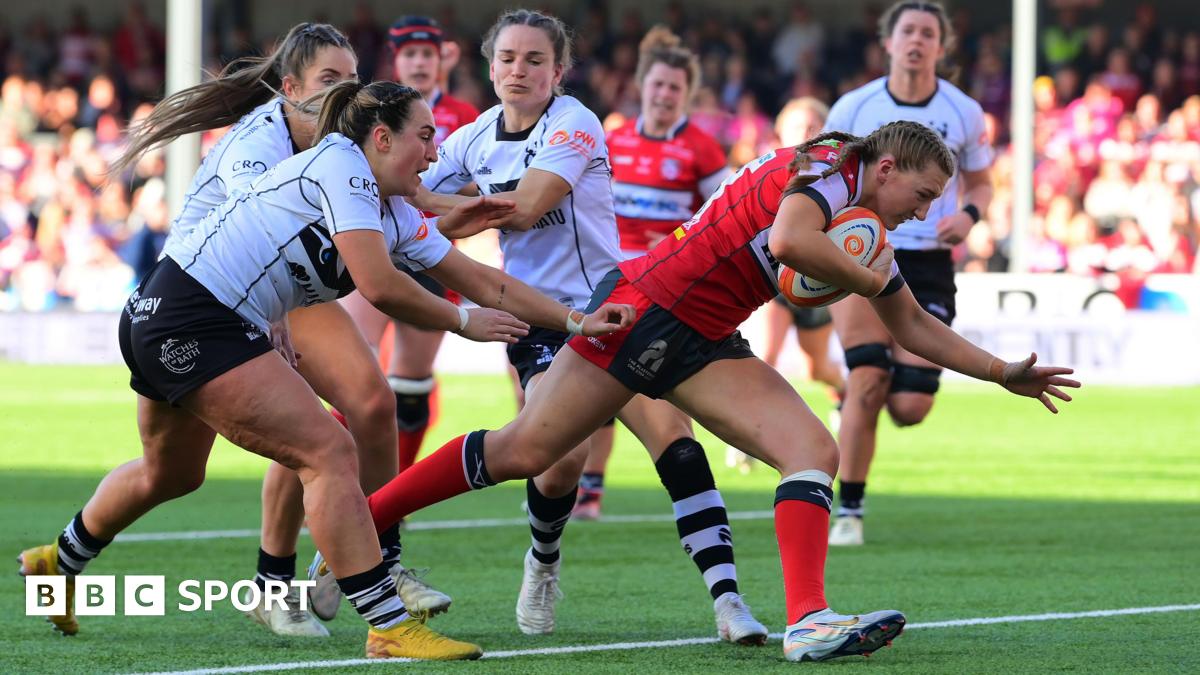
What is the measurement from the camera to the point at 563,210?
642 centimetres

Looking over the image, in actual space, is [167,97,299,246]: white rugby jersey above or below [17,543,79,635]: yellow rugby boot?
above

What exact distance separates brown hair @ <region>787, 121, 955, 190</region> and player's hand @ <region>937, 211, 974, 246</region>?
3049 mm

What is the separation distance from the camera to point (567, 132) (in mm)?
6340

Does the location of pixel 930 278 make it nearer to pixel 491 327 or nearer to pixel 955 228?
pixel 955 228

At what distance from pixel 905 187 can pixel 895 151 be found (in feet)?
0.35

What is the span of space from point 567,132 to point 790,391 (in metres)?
1.32

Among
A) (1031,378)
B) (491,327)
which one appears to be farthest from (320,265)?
(1031,378)

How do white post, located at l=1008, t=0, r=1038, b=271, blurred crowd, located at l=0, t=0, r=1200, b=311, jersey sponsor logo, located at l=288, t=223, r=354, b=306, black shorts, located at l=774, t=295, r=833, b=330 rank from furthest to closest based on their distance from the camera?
blurred crowd, located at l=0, t=0, r=1200, b=311
white post, located at l=1008, t=0, r=1038, b=271
black shorts, located at l=774, t=295, r=833, b=330
jersey sponsor logo, located at l=288, t=223, r=354, b=306

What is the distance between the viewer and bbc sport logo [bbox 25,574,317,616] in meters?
5.93

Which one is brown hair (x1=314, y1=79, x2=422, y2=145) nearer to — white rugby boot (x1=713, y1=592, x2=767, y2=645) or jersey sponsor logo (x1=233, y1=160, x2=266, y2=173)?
jersey sponsor logo (x1=233, y1=160, x2=266, y2=173)

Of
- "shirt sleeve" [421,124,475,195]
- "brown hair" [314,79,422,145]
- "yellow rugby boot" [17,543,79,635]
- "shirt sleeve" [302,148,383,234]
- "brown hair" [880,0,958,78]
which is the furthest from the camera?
"brown hair" [880,0,958,78]

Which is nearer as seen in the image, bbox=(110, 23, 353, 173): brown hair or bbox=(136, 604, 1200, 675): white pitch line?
bbox=(136, 604, 1200, 675): white pitch line

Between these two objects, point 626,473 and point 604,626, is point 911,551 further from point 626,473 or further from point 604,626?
point 626,473

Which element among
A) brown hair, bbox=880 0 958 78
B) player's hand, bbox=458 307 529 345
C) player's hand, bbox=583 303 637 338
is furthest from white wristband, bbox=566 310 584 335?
brown hair, bbox=880 0 958 78
